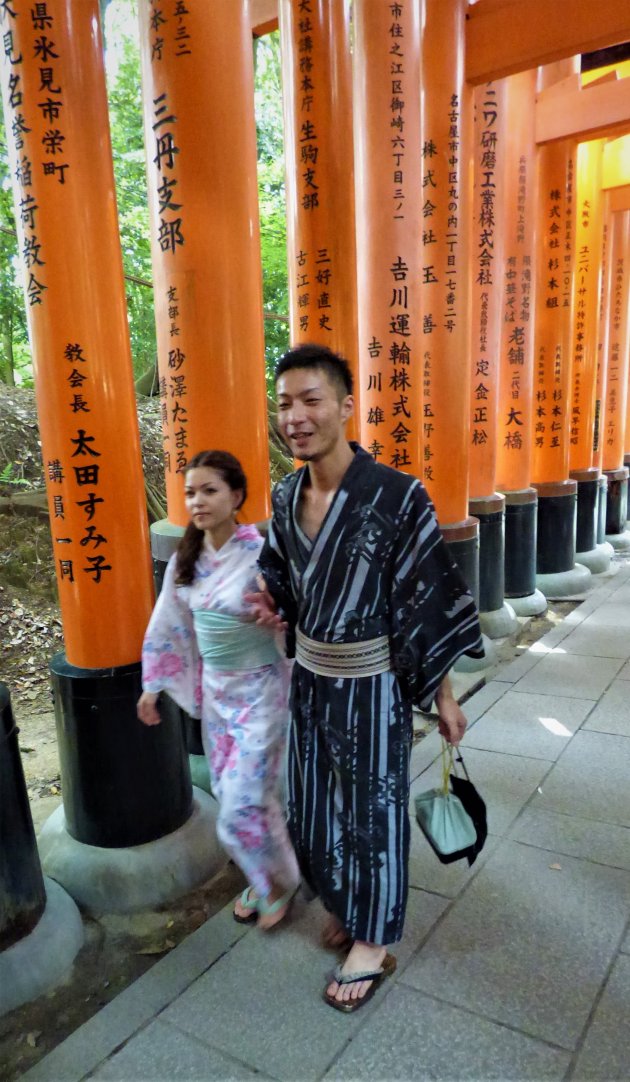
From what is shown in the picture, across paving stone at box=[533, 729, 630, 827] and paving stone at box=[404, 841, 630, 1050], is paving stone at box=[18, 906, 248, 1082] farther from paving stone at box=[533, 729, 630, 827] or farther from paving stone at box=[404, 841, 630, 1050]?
paving stone at box=[533, 729, 630, 827]

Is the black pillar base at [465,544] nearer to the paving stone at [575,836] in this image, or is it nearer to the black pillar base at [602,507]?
the paving stone at [575,836]

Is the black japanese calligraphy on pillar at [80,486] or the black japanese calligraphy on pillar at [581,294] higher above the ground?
the black japanese calligraphy on pillar at [581,294]

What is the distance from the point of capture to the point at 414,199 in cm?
441

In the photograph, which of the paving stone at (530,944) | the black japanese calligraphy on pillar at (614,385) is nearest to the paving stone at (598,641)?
the paving stone at (530,944)

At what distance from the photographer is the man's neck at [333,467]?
216cm

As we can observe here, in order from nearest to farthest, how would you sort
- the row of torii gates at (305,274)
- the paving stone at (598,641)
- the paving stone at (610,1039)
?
the paving stone at (610,1039) < the row of torii gates at (305,274) < the paving stone at (598,641)

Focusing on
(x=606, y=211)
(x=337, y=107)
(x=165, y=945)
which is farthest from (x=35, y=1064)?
(x=606, y=211)

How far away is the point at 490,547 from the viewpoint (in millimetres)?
6027

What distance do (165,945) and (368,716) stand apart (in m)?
1.31

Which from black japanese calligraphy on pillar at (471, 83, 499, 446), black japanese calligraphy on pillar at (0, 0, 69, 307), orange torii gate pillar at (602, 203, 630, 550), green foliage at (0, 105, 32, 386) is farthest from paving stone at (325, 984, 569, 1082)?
orange torii gate pillar at (602, 203, 630, 550)

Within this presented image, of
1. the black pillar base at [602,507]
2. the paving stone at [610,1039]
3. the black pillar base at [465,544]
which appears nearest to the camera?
the paving stone at [610,1039]

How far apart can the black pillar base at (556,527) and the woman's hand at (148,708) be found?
5873 mm

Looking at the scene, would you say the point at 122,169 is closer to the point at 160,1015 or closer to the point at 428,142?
the point at 428,142

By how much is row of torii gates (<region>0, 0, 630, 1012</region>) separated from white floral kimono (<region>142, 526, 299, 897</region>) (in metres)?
0.23
